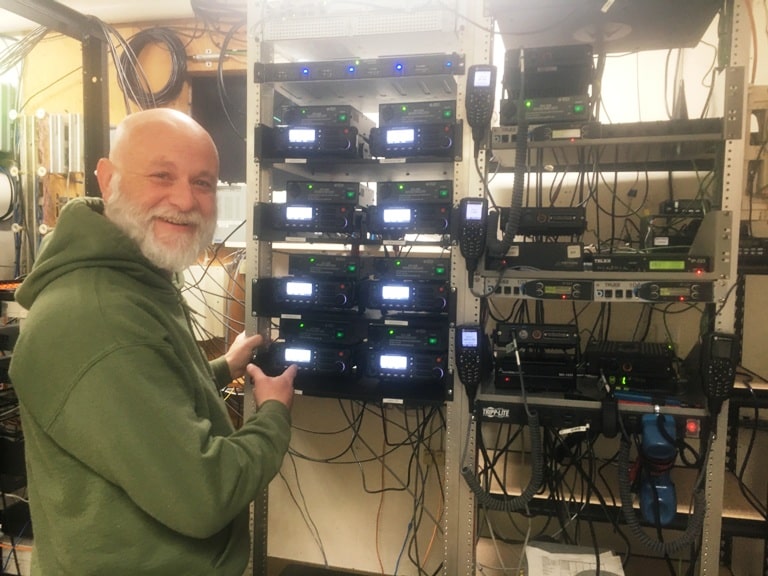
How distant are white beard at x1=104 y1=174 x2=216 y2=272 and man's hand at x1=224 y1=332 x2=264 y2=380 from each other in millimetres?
518

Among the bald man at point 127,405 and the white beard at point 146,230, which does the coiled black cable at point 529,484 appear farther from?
the white beard at point 146,230

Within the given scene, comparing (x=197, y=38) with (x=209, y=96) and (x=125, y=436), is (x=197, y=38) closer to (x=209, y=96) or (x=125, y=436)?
(x=209, y=96)

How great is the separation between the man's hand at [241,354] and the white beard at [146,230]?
52 cm

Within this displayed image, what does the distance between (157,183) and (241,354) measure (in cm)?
69

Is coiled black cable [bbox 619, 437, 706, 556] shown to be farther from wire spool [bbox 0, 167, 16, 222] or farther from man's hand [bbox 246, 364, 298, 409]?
wire spool [bbox 0, 167, 16, 222]

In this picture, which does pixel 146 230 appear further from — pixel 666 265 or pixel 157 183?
pixel 666 265

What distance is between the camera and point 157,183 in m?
1.31

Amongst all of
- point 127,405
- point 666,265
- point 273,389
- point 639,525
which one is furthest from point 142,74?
point 639,525

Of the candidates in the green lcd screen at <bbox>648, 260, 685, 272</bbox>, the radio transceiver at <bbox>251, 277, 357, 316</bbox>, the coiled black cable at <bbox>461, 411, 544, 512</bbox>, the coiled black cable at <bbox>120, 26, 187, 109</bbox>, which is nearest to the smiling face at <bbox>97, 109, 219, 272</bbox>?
the radio transceiver at <bbox>251, 277, 357, 316</bbox>

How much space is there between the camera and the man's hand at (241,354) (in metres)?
1.78

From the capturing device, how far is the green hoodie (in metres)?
1.02

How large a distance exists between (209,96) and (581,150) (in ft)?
6.23

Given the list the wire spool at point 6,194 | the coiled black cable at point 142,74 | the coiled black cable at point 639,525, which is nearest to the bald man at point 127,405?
the coiled black cable at point 639,525

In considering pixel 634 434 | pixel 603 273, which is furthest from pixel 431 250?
pixel 634 434
